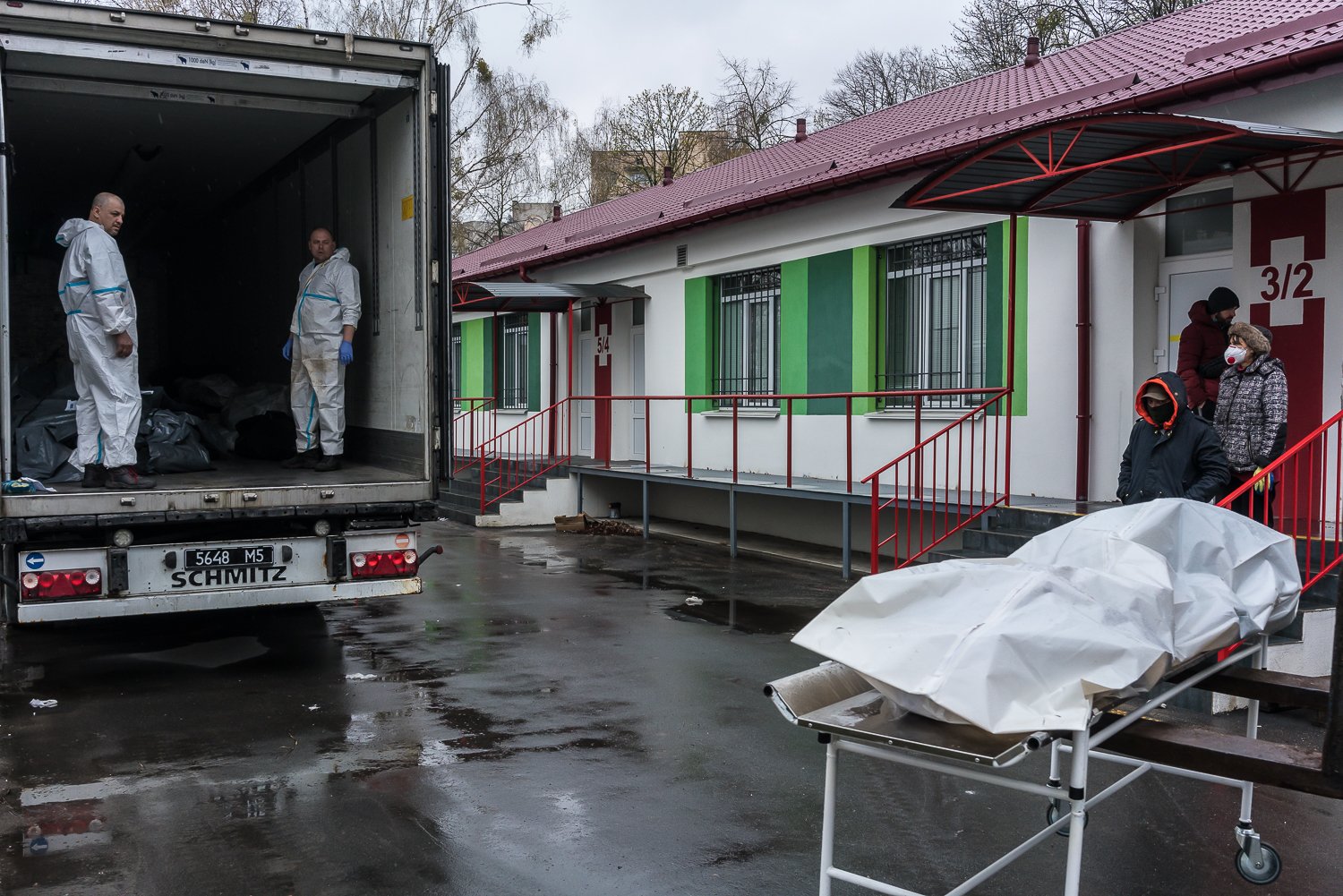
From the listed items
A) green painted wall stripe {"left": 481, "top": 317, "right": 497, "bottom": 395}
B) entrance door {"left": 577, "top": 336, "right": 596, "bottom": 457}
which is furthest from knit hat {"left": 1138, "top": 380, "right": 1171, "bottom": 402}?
green painted wall stripe {"left": 481, "top": 317, "right": 497, "bottom": 395}

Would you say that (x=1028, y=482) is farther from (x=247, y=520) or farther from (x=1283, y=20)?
(x=247, y=520)

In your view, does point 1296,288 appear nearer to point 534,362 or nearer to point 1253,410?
point 1253,410

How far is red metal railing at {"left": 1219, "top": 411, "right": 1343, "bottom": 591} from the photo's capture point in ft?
20.7

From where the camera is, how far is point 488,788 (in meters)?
4.86

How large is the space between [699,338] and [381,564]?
8808 millimetres

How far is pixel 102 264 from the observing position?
21.9 ft

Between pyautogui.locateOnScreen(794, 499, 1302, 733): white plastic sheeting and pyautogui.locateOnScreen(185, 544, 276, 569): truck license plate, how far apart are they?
4003mm

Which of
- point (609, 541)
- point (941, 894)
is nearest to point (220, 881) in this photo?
point (941, 894)

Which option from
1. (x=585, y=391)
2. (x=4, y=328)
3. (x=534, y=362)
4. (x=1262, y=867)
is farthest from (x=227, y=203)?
(x=534, y=362)

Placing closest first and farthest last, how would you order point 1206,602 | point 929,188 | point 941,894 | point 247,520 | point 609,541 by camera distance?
point 1206,602, point 941,894, point 247,520, point 929,188, point 609,541

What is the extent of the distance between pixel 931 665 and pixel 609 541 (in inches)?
427

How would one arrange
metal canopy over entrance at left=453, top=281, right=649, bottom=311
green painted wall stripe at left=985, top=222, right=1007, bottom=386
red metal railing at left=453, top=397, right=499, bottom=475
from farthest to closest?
red metal railing at left=453, top=397, right=499, bottom=475, metal canopy over entrance at left=453, top=281, right=649, bottom=311, green painted wall stripe at left=985, top=222, right=1007, bottom=386

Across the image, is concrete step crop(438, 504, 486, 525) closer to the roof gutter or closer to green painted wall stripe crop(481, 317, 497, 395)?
the roof gutter

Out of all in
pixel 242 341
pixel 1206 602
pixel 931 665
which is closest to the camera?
pixel 931 665
